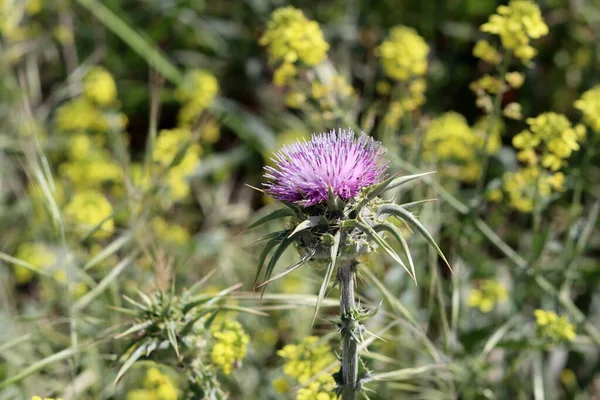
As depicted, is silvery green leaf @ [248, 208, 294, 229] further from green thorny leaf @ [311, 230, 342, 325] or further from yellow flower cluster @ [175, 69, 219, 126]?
yellow flower cluster @ [175, 69, 219, 126]

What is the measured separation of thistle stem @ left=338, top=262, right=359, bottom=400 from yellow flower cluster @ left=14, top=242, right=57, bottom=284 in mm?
2740

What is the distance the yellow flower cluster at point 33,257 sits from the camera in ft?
14.5

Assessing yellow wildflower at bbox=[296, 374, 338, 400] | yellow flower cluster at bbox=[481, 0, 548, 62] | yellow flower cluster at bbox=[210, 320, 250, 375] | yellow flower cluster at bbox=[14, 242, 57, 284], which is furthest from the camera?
yellow flower cluster at bbox=[14, 242, 57, 284]

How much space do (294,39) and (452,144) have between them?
1285 millimetres

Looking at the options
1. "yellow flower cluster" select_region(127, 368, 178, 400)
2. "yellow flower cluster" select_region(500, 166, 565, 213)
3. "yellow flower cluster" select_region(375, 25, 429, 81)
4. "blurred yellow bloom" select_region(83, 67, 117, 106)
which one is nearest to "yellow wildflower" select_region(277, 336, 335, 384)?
"yellow flower cluster" select_region(127, 368, 178, 400)

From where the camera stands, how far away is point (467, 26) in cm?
558

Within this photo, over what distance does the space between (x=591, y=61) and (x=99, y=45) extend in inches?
165

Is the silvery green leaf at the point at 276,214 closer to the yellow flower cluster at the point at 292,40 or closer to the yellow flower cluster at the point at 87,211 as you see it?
the yellow flower cluster at the point at 292,40

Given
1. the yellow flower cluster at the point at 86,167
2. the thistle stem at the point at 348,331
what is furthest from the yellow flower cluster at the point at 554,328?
the yellow flower cluster at the point at 86,167

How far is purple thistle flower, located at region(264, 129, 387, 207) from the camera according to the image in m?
2.07

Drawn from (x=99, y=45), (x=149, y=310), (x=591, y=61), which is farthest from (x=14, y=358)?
(x=591, y=61)

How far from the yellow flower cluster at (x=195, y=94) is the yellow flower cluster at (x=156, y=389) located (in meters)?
2.19

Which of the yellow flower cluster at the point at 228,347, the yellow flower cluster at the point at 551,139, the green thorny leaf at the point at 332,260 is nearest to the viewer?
the green thorny leaf at the point at 332,260

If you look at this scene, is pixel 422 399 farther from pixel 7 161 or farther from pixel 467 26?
pixel 7 161
